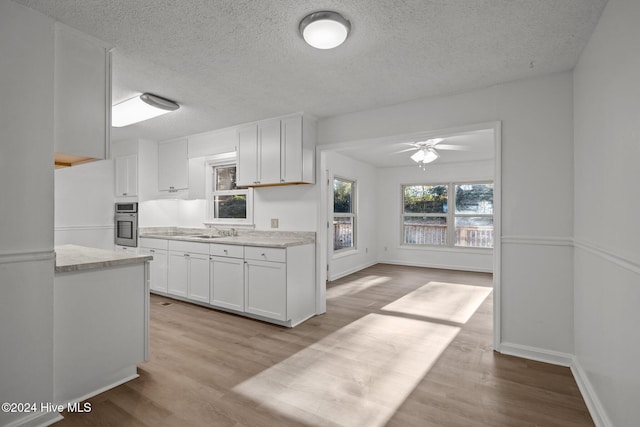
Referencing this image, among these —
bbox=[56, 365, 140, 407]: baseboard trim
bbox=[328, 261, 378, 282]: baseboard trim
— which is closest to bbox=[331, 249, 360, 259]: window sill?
bbox=[328, 261, 378, 282]: baseboard trim

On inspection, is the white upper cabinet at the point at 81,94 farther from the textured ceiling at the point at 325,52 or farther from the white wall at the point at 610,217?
the white wall at the point at 610,217

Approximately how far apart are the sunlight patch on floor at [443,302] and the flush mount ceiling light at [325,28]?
3205mm

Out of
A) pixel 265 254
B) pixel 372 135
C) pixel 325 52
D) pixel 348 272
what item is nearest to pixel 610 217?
pixel 325 52

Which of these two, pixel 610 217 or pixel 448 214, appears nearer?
pixel 610 217

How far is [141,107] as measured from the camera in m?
3.24

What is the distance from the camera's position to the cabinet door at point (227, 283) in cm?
371

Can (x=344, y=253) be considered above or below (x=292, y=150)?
below

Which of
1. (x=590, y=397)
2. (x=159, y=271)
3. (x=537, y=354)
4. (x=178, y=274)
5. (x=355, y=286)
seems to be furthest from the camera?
(x=355, y=286)

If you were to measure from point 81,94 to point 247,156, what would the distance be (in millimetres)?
2100

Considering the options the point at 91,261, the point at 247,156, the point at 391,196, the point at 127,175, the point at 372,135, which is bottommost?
the point at 91,261

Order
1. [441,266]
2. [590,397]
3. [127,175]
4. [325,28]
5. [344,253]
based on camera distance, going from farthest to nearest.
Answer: [441,266] < [344,253] < [127,175] < [590,397] < [325,28]

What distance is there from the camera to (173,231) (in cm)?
533

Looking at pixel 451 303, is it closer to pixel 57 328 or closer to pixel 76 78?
pixel 57 328

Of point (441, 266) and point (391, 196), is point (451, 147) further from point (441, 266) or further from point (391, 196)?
point (441, 266)
